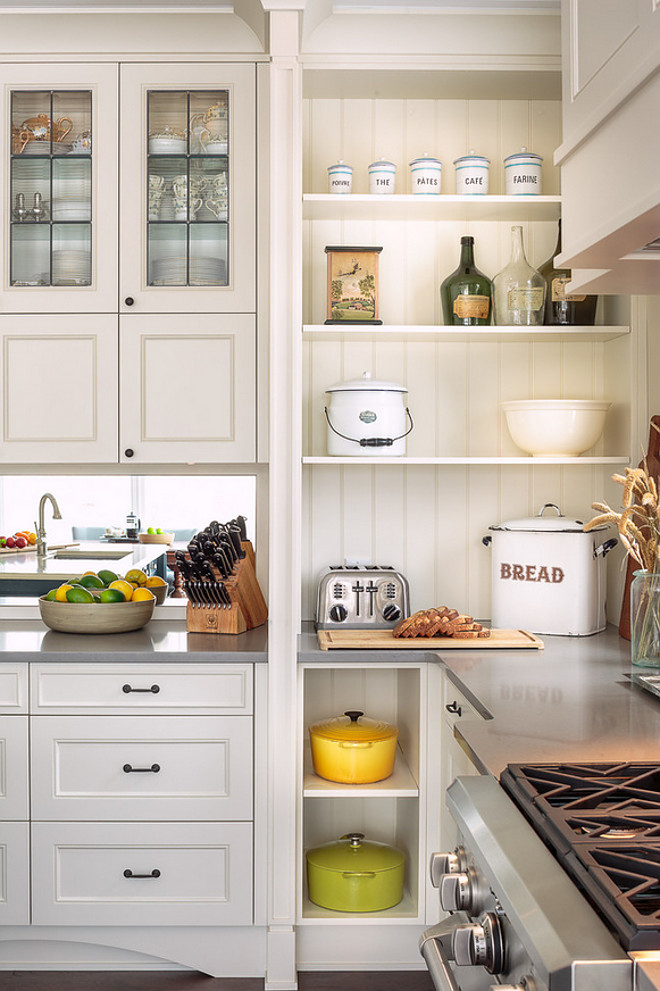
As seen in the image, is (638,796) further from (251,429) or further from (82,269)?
(82,269)

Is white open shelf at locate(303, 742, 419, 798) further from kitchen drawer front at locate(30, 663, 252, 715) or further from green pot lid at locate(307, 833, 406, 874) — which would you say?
→ kitchen drawer front at locate(30, 663, 252, 715)

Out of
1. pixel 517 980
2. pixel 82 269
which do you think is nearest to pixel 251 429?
pixel 82 269

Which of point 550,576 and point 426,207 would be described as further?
point 426,207

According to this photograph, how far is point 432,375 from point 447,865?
1.90m

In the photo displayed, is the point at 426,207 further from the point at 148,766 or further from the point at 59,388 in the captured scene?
the point at 148,766

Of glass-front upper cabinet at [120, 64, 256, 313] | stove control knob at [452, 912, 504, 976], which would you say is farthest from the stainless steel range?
glass-front upper cabinet at [120, 64, 256, 313]

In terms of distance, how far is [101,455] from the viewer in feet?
9.55

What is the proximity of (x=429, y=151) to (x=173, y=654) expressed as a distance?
177cm

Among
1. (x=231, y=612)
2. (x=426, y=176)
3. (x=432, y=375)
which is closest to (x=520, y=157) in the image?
(x=426, y=176)

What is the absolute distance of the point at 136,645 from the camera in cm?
270

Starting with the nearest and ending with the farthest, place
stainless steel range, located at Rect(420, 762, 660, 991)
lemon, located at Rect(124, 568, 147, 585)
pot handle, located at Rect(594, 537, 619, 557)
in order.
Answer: stainless steel range, located at Rect(420, 762, 660, 991) → pot handle, located at Rect(594, 537, 619, 557) → lemon, located at Rect(124, 568, 147, 585)

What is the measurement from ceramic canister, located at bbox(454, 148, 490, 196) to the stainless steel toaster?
116 centimetres

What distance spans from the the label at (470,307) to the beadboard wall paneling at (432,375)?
0.79 ft

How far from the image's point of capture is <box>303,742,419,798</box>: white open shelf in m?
2.66
